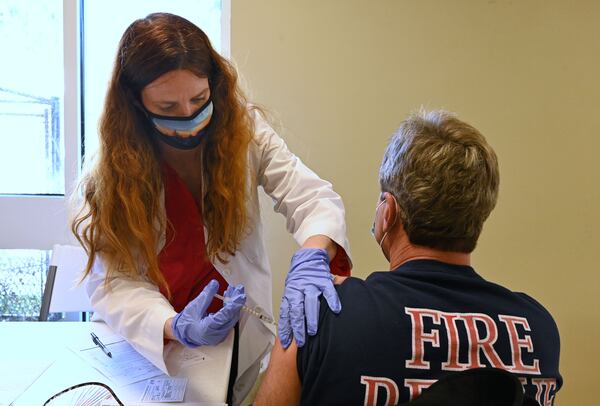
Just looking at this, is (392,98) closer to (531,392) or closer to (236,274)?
(236,274)

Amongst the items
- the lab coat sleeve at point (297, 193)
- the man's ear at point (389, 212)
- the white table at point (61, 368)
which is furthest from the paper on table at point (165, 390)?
the man's ear at point (389, 212)

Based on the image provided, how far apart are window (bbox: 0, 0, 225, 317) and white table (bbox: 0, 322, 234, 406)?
0.71 meters

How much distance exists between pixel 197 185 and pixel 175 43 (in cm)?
43

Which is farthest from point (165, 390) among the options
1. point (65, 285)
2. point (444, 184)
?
point (65, 285)

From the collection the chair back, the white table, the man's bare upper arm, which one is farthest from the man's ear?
the chair back

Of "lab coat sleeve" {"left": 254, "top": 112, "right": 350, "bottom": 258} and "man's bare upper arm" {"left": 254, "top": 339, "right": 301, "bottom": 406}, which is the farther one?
"lab coat sleeve" {"left": 254, "top": 112, "right": 350, "bottom": 258}

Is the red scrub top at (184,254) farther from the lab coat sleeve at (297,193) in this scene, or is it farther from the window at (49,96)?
the window at (49,96)

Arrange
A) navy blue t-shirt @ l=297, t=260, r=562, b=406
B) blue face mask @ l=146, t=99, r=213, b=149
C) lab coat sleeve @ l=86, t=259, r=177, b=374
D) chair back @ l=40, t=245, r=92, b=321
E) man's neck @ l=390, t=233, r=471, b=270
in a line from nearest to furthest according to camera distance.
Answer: navy blue t-shirt @ l=297, t=260, r=562, b=406 → man's neck @ l=390, t=233, r=471, b=270 → lab coat sleeve @ l=86, t=259, r=177, b=374 → blue face mask @ l=146, t=99, r=213, b=149 → chair back @ l=40, t=245, r=92, b=321

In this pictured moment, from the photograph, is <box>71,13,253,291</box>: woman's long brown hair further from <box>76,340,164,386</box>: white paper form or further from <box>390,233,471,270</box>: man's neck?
<box>390,233,471,270</box>: man's neck

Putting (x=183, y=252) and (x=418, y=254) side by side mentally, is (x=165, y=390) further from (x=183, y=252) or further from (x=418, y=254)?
(x=418, y=254)

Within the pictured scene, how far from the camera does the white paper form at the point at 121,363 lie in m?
1.11

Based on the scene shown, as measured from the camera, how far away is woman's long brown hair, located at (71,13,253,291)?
1.19 meters

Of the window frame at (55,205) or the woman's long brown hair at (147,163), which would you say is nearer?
the woman's long brown hair at (147,163)

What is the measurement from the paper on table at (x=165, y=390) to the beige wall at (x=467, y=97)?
0.87m
